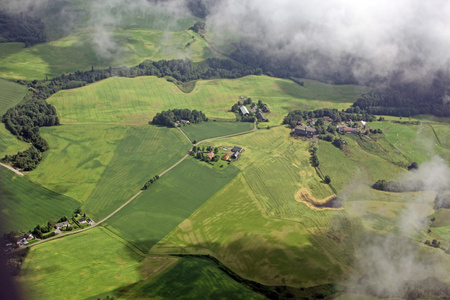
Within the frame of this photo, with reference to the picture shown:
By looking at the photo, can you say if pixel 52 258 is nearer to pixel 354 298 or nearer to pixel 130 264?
pixel 130 264

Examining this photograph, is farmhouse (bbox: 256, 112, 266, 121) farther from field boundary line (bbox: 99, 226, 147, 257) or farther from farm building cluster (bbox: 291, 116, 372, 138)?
field boundary line (bbox: 99, 226, 147, 257)

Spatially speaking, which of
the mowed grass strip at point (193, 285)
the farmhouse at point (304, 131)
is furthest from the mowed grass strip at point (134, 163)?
the farmhouse at point (304, 131)

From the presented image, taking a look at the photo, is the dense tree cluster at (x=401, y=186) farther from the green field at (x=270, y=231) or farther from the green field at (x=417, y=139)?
the green field at (x=417, y=139)

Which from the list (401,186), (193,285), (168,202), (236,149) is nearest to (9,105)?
(168,202)

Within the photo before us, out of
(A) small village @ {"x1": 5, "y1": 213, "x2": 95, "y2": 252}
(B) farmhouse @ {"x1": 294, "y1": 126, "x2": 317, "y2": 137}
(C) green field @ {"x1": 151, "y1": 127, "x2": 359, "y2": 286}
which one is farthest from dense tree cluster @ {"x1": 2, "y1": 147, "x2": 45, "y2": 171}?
(B) farmhouse @ {"x1": 294, "y1": 126, "x2": 317, "y2": 137}

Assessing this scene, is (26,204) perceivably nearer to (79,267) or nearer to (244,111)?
(79,267)

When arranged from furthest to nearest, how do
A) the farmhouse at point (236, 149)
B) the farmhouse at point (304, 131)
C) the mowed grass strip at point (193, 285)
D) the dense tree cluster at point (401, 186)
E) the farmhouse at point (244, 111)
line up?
the farmhouse at point (244, 111)
the farmhouse at point (304, 131)
the farmhouse at point (236, 149)
the dense tree cluster at point (401, 186)
the mowed grass strip at point (193, 285)
